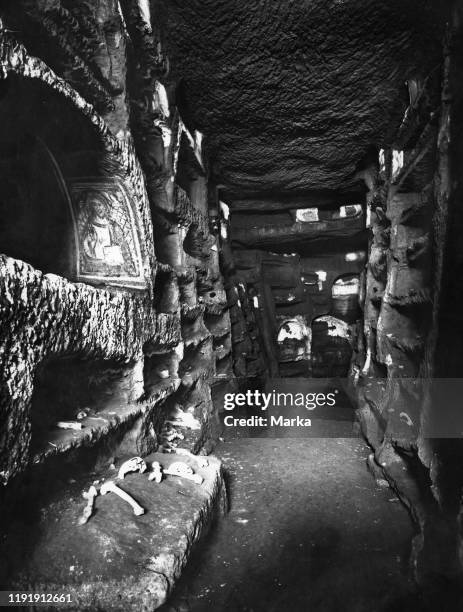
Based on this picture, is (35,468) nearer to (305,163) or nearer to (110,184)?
(110,184)

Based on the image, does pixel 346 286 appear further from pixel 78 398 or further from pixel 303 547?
pixel 78 398

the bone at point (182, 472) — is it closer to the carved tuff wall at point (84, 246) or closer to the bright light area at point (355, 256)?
the carved tuff wall at point (84, 246)

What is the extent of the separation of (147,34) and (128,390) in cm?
241

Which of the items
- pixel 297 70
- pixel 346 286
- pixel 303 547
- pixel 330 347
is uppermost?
pixel 297 70

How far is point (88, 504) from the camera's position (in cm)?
164

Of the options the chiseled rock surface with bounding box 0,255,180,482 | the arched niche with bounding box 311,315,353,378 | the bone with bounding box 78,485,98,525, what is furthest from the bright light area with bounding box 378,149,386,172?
the bone with bounding box 78,485,98,525

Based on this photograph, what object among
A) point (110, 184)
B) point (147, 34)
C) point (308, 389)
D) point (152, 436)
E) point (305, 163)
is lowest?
point (308, 389)

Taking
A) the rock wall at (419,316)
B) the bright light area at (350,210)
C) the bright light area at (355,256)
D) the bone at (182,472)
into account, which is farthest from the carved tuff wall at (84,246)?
the bright light area at (355,256)

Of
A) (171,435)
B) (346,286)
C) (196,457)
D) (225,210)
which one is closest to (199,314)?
(171,435)

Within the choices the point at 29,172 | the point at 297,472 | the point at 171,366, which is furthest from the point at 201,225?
the point at 297,472

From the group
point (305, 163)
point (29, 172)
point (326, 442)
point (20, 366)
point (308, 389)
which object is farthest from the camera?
point (308, 389)

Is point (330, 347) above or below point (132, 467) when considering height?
below

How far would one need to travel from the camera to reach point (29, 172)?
2121 millimetres

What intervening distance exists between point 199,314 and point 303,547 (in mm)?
2337
